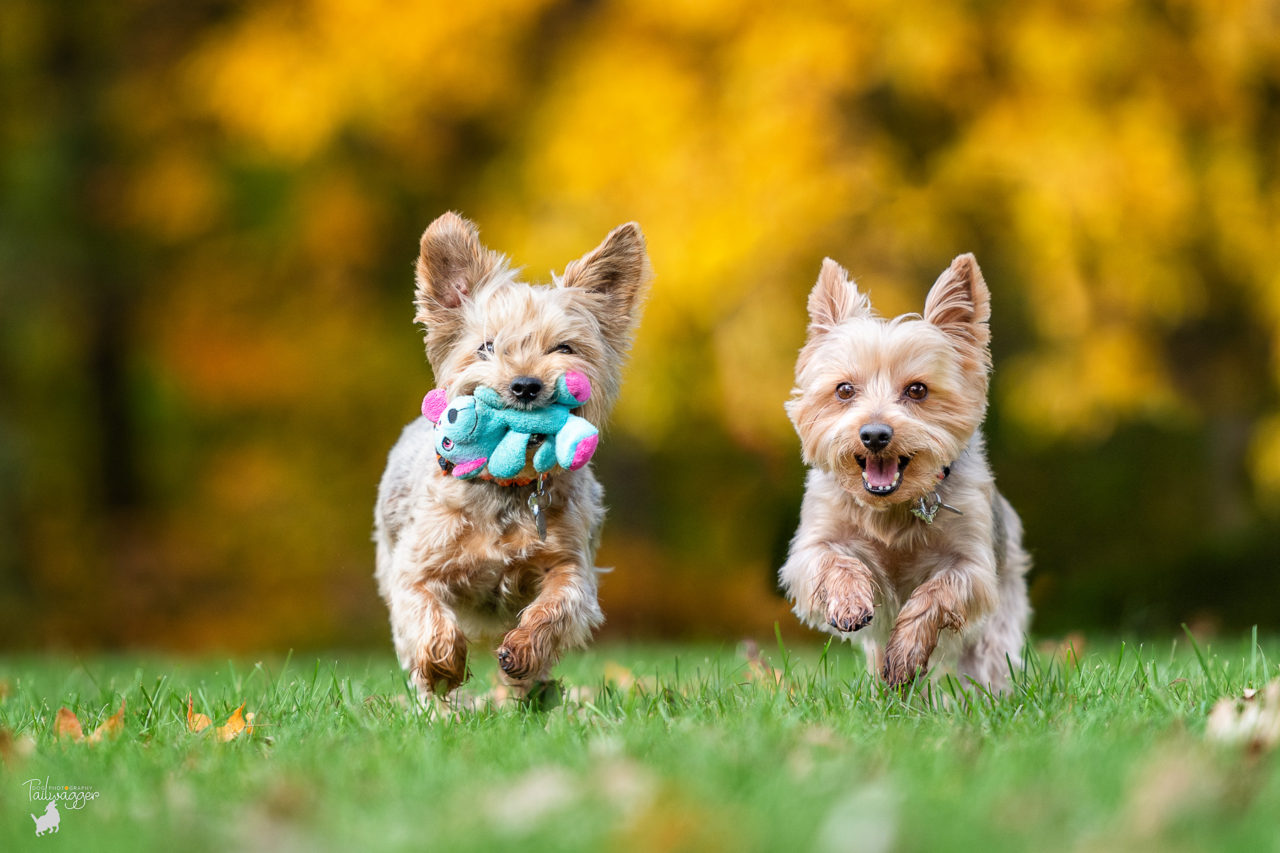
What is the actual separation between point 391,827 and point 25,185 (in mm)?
12975

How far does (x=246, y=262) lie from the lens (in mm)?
13531

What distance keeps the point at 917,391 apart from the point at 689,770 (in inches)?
85.1

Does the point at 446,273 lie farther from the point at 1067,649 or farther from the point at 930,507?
the point at 1067,649

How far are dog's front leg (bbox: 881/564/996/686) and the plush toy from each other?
48.0 inches

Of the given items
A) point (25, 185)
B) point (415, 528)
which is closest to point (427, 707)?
point (415, 528)

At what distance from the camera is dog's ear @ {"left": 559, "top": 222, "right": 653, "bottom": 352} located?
5.16 meters

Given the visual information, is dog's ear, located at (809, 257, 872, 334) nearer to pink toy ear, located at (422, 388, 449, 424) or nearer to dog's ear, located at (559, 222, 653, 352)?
dog's ear, located at (559, 222, 653, 352)

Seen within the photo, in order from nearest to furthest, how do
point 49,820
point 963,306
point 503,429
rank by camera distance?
point 49,820
point 503,429
point 963,306

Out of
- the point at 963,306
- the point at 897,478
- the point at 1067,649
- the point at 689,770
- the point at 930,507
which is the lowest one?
the point at 1067,649

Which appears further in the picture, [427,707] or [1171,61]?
[1171,61]

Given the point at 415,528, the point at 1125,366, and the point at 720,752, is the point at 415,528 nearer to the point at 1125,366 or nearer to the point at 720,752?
the point at 720,752

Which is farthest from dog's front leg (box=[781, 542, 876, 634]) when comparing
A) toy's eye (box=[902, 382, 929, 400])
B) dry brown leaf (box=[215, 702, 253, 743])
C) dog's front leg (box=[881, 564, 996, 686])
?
dry brown leaf (box=[215, 702, 253, 743])

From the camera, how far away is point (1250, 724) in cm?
334

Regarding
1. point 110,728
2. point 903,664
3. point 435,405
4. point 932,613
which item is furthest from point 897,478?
point 110,728
